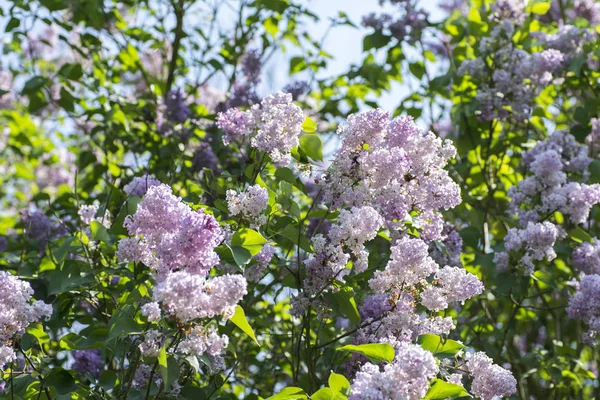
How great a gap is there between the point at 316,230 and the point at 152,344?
1.00 metres

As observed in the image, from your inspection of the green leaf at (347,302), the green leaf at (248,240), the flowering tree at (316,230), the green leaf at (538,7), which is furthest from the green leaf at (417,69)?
the green leaf at (248,240)

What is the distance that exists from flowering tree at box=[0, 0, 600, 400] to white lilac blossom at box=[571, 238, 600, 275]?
0.03 feet

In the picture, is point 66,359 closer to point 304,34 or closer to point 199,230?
point 199,230

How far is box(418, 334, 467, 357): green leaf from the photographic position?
213 cm

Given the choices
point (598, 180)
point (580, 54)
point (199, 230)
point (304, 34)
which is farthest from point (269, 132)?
point (304, 34)

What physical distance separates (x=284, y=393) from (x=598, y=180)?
2514 millimetres

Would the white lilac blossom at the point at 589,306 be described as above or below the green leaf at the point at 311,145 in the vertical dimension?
below

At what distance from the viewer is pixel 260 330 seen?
3811 millimetres

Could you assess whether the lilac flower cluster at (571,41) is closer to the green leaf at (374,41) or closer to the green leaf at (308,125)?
the green leaf at (374,41)

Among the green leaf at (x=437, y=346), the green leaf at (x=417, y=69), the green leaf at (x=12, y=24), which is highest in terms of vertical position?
the green leaf at (x=417, y=69)

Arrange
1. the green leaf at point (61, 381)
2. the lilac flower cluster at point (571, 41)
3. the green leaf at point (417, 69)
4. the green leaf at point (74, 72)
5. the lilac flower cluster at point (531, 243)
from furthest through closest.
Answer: the green leaf at point (417, 69) < the green leaf at point (74, 72) < the lilac flower cluster at point (571, 41) < the lilac flower cluster at point (531, 243) < the green leaf at point (61, 381)

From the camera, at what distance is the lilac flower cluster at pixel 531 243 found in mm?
3234

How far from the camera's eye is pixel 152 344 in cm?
196

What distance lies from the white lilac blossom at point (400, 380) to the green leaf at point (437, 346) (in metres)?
0.24
